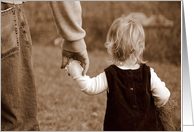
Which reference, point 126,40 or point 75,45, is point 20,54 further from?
point 126,40

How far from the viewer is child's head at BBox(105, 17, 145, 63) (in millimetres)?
1967

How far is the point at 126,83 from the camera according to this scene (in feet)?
6.36

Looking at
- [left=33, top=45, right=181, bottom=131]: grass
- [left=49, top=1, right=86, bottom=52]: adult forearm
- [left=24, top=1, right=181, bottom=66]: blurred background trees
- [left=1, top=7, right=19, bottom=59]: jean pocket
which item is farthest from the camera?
[left=24, top=1, right=181, bottom=66]: blurred background trees

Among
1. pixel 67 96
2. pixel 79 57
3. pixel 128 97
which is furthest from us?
pixel 67 96

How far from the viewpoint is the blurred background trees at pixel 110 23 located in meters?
4.32

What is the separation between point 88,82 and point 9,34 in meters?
0.64

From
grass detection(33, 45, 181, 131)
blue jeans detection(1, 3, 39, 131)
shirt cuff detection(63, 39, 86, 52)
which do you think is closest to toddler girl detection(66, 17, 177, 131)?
shirt cuff detection(63, 39, 86, 52)

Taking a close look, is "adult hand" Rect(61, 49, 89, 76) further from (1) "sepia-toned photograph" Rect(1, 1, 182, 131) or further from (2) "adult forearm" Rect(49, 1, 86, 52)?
(2) "adult forearm" Rect(49, 1, 86, 52)

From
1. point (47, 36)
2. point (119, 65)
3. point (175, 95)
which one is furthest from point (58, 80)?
point (119, 65)

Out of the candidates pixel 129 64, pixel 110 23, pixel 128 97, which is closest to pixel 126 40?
pixel 129 64

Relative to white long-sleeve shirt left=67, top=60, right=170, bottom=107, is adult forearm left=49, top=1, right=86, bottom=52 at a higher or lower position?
higher

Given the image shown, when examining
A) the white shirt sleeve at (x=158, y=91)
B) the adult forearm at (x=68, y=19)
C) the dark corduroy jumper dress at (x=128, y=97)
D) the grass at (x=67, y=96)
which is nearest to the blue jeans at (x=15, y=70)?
the adult forearm at (x=68, y=19)

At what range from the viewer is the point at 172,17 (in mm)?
4293

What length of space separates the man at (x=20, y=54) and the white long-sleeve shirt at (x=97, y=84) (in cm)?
13
